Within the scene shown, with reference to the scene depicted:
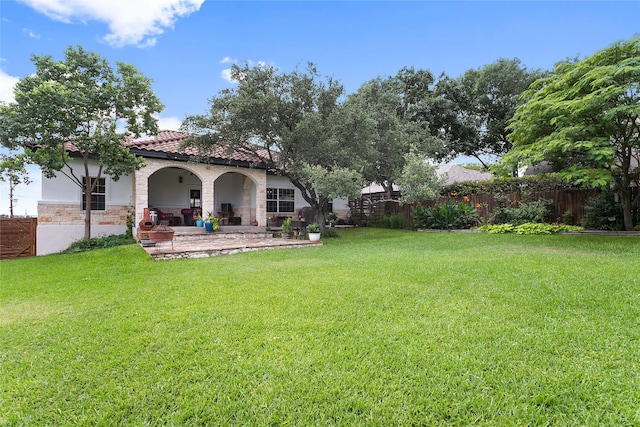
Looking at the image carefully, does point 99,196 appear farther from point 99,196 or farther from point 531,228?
point 531,228

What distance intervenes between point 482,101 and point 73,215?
22.6 m

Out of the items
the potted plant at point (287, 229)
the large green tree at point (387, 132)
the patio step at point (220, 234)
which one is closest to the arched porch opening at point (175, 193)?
the patio step at point (220, 234)

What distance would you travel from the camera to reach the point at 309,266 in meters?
7.04

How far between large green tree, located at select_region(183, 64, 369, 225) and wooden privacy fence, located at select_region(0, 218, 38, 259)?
6494mm

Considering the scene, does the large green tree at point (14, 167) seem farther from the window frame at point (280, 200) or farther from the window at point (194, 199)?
the window frame at point (280, 200)

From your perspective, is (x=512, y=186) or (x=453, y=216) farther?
(x=453, y=216)

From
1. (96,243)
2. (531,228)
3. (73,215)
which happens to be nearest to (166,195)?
(73,215)

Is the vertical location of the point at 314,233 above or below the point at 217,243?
above

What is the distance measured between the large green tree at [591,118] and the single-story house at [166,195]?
404 inches

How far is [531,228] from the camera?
11.7 meters

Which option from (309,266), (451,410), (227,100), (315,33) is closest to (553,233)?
(309,266)

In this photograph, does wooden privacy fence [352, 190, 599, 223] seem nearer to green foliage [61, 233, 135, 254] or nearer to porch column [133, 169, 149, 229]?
porch column [133, 169, 149, 229]

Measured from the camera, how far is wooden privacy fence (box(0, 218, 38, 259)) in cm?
1102

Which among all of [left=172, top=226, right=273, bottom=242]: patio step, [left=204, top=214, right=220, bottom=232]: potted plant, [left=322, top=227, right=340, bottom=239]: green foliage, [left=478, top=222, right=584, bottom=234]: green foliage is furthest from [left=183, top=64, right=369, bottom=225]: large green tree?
[left=478, top=222, right=584, bottom=234]: green foliage
